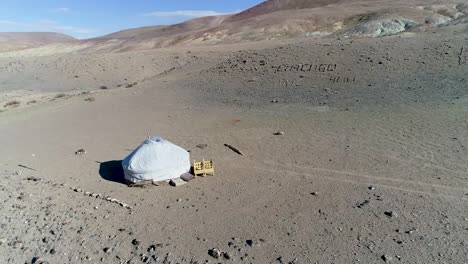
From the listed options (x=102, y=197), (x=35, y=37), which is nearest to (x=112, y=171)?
(x=102, y=197)

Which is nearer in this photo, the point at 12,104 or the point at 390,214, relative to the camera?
the point at 390,214

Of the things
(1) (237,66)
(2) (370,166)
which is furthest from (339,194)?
(1) (237,66)

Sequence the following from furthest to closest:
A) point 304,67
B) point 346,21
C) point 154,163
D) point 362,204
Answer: point 346,21, point 304,67, point 154,163, point 362,204

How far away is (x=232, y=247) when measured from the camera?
290 inches

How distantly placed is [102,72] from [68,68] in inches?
136

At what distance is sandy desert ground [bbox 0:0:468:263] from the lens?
24.6 ft

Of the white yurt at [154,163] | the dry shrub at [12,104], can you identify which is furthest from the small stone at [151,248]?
the dry shrub at [12,104]

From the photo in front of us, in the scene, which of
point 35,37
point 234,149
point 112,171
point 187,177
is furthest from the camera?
point 35,37

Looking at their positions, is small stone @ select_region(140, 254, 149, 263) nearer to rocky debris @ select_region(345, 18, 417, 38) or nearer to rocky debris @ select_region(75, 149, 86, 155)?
rocky debris @ select_region(75, 149, 86, 155)

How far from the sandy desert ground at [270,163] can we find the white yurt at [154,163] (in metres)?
0.40

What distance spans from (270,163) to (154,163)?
3081mm

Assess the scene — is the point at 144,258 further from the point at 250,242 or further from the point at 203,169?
the point at 203,169

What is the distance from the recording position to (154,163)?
1029 centimetres

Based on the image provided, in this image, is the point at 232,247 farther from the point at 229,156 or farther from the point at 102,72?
the point at 102,72
